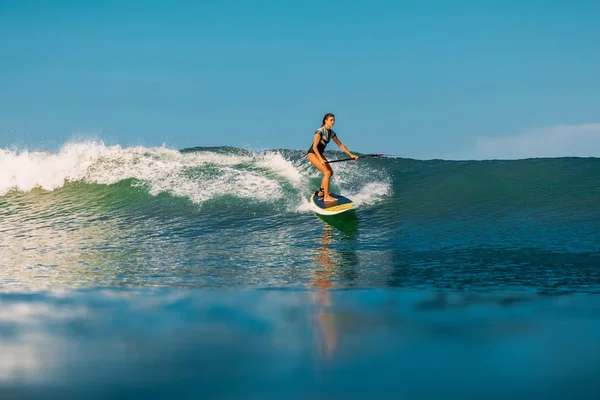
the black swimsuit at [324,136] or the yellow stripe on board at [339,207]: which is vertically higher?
the black swimsuit at [324,136]

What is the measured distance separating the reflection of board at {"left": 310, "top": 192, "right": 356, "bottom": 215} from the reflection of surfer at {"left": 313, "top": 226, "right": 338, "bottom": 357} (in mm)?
1994

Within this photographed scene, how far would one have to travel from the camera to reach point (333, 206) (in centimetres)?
1112

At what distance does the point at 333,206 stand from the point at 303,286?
16.7ft

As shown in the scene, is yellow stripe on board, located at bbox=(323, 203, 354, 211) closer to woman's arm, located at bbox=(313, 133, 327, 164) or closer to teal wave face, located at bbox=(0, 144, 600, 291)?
teal wave face, located at bbox=(0, 144, 600, 291)

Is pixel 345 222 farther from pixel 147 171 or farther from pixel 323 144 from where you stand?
pixel 147 171

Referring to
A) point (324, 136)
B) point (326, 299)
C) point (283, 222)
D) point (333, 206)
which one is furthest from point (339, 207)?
point (326, 299)

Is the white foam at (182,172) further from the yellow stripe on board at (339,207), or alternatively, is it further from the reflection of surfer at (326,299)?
the reflection of surfer at (326,299)

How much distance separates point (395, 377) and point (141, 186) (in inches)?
464

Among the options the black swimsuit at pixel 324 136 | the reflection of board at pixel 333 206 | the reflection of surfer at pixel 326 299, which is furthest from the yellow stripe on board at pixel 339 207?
the reflection of surfer at pixel 326 299

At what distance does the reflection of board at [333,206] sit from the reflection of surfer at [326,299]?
1994 mm

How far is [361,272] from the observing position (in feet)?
22.6

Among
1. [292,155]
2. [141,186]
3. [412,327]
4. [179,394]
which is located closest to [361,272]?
[412,327]

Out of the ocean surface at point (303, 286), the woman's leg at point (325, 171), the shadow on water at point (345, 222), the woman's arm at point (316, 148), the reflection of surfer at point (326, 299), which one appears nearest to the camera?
the ocean surface at point (303, 286)

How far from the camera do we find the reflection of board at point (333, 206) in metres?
11.1
